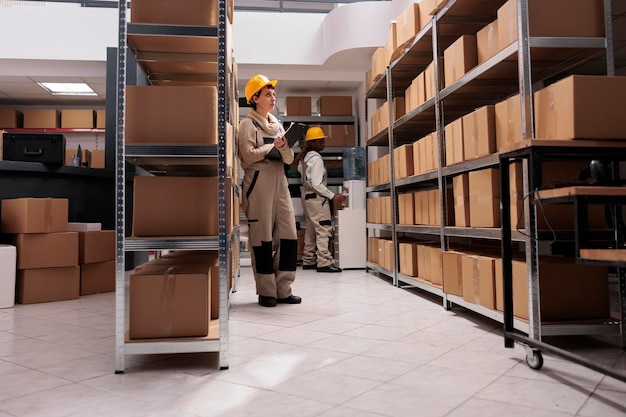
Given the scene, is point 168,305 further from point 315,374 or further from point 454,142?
point 454,142

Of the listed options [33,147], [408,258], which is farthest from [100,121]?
[408,258]

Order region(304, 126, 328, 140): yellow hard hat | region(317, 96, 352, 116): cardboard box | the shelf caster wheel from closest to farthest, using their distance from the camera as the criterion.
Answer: the shelf caster wheel < region(304, 126, 328, 140): yellow hard hat < region(317, 96, 352, 116): cardboard box

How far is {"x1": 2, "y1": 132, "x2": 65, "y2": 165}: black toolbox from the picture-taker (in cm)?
442

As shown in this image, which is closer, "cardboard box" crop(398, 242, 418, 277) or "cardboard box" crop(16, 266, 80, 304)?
"cardboard box" crop(16, 266, 80, 304)

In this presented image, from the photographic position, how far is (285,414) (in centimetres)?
153

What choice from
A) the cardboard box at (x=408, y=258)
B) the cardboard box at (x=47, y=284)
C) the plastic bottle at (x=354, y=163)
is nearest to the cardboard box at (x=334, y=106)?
the plastic bottle at (x=354, y=163)

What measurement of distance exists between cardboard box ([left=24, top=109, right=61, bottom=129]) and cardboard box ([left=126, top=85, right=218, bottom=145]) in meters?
7.28

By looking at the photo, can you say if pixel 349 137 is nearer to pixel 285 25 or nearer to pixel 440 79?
pixel 285 25

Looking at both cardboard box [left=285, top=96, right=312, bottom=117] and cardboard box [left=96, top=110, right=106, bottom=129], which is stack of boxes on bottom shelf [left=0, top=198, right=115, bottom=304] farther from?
cardboard box [left=96, top=110, right=106, bottom=129]

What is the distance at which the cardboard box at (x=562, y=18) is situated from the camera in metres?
2.37

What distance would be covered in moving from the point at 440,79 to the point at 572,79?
1.62 metres

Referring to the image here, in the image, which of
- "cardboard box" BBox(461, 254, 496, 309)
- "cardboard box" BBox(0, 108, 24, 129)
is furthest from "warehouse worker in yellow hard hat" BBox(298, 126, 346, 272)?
"cardboard box" BBox(0, 108, 24, 129)

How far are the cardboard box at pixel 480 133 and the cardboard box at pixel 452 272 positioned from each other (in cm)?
68

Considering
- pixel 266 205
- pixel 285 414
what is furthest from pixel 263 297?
pixel 285 414
